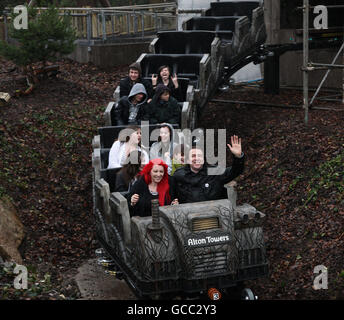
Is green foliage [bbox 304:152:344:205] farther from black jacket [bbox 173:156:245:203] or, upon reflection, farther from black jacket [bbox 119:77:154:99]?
black jacket [bbox 119:77:154:99]

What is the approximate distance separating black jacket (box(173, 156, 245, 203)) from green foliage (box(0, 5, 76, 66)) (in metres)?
9.12

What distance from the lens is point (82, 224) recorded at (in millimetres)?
11586

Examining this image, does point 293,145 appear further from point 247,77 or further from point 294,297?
point 247,77

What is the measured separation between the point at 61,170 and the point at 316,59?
931cm

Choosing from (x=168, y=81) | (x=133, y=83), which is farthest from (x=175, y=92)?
(x=133, y=83)

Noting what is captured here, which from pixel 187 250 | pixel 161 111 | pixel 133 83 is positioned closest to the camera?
pixel 187 250

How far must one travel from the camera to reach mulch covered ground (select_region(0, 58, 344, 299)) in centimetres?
880

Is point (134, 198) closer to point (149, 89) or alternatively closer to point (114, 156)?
point (114, 156)

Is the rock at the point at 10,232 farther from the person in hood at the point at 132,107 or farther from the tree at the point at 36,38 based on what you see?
the tree at the point at 36,38

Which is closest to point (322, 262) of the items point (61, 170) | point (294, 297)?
point (294, 297)

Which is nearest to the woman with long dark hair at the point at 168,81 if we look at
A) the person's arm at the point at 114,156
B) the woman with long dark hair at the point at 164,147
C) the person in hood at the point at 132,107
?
the person in hood at the point at 132,107

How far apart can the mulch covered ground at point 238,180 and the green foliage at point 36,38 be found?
98 centimetres

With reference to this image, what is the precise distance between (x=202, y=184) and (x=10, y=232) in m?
3.47

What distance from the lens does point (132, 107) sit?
11633mm
